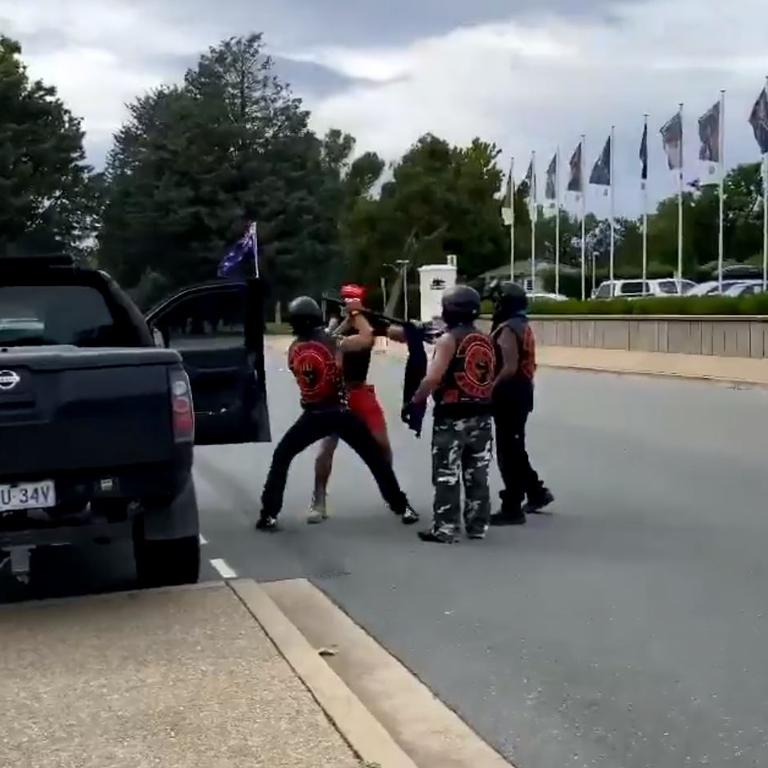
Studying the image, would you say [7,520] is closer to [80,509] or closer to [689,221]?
[80,509]

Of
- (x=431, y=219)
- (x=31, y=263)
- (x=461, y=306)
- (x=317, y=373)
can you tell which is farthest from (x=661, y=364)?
(x=431, y=219)

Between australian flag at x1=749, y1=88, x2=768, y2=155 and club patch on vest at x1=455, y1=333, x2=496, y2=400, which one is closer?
club patch on vest at x1=455, y1=333, x2=496, y2=400

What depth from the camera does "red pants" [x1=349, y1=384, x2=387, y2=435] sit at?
995 cm

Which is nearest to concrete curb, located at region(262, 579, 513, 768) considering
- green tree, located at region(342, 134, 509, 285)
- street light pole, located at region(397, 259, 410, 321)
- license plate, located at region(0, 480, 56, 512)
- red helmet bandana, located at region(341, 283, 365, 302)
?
license plate, located at region(0, 480, 56, 512)

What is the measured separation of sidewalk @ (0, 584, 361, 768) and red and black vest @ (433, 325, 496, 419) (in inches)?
93.2

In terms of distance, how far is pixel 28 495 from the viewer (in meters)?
6.54

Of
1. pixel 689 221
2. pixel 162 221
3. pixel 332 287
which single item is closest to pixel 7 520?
pixel 162 221

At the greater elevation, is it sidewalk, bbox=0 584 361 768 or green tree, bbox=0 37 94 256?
green tree, bbox=0 37 94 256

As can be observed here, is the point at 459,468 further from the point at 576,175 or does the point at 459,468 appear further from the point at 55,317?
the point at 576,175

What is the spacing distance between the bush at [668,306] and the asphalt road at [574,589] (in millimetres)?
15072

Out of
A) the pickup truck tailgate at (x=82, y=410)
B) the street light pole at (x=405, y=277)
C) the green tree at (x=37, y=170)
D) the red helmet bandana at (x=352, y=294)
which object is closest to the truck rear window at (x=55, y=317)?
the pickup truck tailgate at (x=82, y=410)

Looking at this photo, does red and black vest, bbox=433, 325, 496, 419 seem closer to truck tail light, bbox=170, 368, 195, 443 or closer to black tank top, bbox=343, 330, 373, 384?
black tank top, bbox=343, 330, 373, 384

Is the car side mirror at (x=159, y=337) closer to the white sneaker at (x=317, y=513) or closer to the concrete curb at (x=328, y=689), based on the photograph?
the white sneaker at (x=317, y=513)

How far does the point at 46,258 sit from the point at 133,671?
2.98 m
